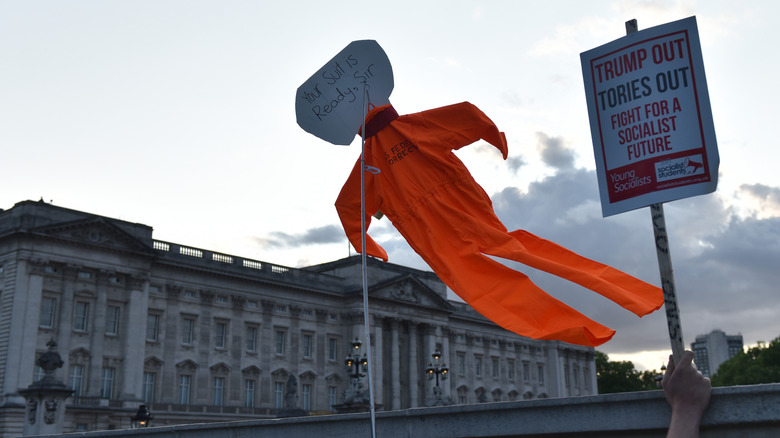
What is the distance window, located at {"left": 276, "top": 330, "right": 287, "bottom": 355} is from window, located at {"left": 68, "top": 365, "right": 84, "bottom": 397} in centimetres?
1855

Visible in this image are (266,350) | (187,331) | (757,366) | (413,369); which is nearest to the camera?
(187,331)

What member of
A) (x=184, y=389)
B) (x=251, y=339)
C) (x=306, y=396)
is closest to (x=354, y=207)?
(x=184, y=389)

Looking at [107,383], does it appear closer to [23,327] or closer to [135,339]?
[135,339]

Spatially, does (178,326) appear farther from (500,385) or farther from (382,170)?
(382,170)

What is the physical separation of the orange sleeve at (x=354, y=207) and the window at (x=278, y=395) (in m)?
59.6

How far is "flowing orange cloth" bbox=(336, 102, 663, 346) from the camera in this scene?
260 inches

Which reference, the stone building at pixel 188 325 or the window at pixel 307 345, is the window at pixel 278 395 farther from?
the window at pixel 307 345

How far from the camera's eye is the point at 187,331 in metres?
61.4

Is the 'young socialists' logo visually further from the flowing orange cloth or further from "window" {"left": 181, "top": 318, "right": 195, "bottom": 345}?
"window" {"left": 181, "top": 318, "right": 195, "bottom": 345}

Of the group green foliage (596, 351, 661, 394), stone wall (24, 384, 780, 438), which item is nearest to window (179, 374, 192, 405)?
stone wall (24, 384, 780, 438)

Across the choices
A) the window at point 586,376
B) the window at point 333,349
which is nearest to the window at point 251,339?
the window at point 333,349

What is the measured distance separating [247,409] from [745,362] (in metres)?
71.5

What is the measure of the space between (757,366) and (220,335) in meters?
68.2

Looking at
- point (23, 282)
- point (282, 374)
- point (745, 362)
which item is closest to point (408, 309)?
point (282, 374)
